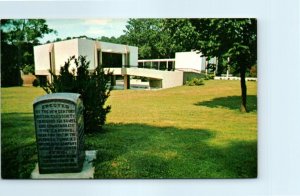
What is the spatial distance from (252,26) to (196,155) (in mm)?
1447

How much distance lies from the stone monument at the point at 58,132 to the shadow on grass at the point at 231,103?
1.36m

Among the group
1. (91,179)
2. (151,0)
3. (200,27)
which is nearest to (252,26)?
(200,27)

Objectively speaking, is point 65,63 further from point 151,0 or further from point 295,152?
point 295,152

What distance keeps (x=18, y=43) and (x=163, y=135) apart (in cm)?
182

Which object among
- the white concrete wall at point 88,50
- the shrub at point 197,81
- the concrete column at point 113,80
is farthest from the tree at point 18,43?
the shrub at point 197,81

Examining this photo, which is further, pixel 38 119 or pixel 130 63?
pixel 130 63

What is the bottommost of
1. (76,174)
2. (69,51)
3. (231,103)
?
(76,174)

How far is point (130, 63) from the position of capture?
14.1 ft

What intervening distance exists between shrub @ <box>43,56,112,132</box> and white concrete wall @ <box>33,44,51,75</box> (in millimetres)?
109

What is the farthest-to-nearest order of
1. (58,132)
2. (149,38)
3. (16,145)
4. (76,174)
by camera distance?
(149,38), (16,145), (76,174), (58,132)

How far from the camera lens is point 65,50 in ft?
13.5

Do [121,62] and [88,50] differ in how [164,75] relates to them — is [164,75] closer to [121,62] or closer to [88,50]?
[121,62]

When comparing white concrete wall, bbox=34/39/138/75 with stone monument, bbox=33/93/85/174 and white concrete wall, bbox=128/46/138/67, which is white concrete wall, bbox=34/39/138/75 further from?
stone monument, bbox=33/93/85/174

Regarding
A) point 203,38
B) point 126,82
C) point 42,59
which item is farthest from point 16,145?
point 203,38
